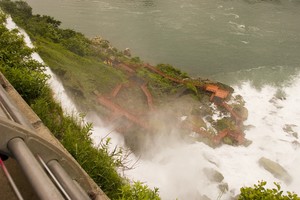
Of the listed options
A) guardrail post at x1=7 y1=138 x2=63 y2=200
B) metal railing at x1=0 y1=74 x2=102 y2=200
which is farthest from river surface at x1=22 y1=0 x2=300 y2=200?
guardrail post at x1=7 y1=138 x2=63 y2=200

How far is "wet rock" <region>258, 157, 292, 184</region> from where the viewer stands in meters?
14.0

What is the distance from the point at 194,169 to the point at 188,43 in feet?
48.6

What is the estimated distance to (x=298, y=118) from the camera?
1852cm

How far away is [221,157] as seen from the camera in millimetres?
14859

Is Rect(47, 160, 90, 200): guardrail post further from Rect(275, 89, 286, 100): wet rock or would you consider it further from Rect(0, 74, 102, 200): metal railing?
Rect(275, 89, 286, 100): wet rock

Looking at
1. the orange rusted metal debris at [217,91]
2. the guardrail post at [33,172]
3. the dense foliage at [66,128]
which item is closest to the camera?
the guardrail post at [33,172]

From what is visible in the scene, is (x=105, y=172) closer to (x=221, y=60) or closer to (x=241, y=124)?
(x=241, y=124)

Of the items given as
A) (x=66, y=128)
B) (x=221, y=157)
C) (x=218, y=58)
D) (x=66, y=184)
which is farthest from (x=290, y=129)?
(x=66, y=184)

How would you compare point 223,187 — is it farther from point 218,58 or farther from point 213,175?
point 218,58

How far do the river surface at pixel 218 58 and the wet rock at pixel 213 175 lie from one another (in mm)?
209

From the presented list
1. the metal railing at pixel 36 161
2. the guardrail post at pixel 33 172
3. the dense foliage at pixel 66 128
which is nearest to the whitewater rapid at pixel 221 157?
the dense foliage at pixel 66 128

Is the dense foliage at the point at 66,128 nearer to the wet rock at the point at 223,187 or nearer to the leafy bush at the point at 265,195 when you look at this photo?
the leafy bush at the point at 265,195

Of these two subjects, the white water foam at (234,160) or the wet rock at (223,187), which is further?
the wet rock at (223,187)

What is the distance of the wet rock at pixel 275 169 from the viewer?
46.0 feet
